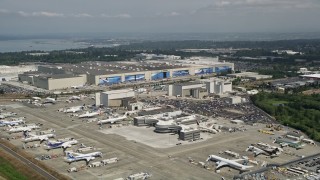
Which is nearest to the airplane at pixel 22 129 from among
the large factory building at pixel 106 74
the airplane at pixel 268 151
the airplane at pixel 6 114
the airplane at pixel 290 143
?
the airplane at pixel 6 114

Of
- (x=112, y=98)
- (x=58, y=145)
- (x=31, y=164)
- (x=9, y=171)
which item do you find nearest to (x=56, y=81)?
(x=112, y=98)

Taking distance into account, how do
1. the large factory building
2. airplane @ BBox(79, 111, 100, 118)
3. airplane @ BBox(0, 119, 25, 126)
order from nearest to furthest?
airplane @ BBox(0, 119, 25, 126), airplane @ BBox(79, 111, 100, 118), the large factory building

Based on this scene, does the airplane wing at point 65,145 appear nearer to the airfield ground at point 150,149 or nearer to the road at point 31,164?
the airfield ground at point 150,149

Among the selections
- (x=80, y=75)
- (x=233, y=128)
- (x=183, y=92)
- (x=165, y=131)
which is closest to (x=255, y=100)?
(x=183, y=92)

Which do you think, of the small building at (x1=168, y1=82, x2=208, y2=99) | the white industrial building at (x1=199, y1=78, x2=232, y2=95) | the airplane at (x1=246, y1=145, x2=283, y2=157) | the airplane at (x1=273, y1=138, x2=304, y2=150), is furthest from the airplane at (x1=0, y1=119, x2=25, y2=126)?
the white industrial building at (x1=199, y1=78, x2=232, y2=95)

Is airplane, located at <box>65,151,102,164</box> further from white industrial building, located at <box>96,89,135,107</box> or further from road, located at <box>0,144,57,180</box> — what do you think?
white industrial building, located at <box>96,89,135,107</box>

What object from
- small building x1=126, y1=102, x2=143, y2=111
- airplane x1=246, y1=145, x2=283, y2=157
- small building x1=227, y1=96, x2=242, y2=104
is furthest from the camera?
small building x1=227, y1=96, x2=242, y2=104
